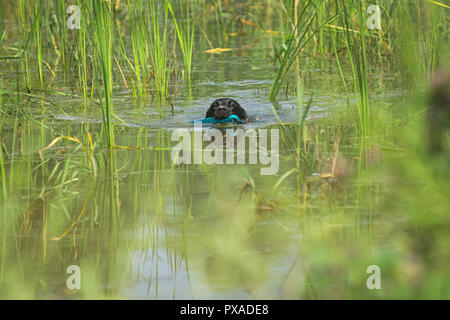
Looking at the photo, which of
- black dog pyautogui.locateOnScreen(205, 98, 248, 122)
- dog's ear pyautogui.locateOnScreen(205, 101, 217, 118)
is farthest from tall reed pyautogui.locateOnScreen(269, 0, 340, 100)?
dog's ear pyautogui.locateOnScreen(205, 101, 217, 118)

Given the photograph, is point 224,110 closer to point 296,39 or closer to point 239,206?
point 296,39

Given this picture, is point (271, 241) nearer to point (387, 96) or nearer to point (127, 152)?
point (127, 152)

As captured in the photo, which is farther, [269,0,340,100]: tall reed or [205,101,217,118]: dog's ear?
[205,101,217,118]: dog's ear

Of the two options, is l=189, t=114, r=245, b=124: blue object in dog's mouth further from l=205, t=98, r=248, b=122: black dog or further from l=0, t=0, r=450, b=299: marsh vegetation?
l=0, t=0, r=450, b=299: marsh vegetation

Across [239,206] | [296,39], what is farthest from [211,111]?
[239,206]

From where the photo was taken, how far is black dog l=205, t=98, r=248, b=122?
6863mm

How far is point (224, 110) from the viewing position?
6.89 meters

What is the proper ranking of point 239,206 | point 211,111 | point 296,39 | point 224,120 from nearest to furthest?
point 239,206
point 224,120
point 211,111
point 296,39

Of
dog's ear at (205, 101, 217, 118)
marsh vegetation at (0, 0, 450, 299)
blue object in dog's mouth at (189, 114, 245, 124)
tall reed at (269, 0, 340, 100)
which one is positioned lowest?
marsh vegetation at (0, 0, 450, 299)

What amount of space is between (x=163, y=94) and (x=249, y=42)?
4401 mm

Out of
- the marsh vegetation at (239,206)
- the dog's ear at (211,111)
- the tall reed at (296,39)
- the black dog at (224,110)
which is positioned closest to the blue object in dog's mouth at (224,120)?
the black dog at (224,110)

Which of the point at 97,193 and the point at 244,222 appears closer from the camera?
the point at 244,222

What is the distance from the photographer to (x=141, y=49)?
22.5 ft

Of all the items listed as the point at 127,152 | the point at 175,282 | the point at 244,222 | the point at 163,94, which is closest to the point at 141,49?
the point at 163,94
